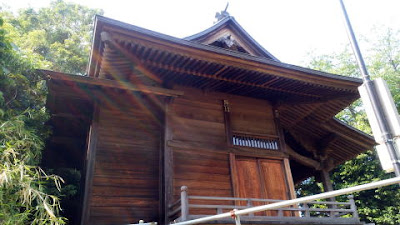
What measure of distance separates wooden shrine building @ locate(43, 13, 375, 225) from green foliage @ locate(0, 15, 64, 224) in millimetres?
753

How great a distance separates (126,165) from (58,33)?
17.3 meters

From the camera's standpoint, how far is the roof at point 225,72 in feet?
20.7

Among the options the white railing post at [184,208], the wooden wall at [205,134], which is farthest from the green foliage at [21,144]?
the wooden wall at [205,134]

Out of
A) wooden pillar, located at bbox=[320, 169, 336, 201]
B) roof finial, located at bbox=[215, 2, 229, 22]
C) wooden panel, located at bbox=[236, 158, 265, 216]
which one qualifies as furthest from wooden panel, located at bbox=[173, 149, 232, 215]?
wooden pillar, located at bbox=[320, 169, 336, 201]

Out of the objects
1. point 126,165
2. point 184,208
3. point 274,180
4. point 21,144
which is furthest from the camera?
point 274,180

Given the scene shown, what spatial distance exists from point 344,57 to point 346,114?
4453 millimetres

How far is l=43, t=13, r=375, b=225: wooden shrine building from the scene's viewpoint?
21.5 ft

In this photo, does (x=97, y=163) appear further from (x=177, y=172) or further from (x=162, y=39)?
(x=162, y=39)

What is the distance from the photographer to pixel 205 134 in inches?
310

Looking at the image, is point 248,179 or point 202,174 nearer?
point 202,174

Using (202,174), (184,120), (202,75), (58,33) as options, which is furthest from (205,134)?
(58,33)

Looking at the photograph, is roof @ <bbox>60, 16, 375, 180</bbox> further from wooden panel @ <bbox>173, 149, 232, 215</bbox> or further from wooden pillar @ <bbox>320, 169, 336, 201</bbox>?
wooden panel @ <bbox>173, 149, 232, 215</bbox>

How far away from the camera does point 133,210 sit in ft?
22.5

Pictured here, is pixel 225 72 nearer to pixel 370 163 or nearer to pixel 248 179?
pixel 248 179
